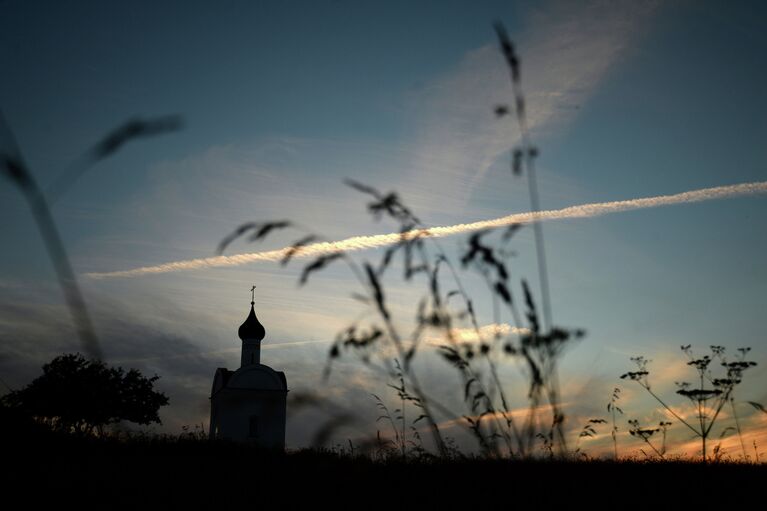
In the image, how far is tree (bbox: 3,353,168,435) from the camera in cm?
2881

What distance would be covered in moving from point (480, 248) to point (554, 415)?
1.08 m

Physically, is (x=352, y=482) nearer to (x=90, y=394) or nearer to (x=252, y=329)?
(x=90, y=394)

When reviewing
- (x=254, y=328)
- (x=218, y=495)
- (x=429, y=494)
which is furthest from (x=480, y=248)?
(x=254, y=328)

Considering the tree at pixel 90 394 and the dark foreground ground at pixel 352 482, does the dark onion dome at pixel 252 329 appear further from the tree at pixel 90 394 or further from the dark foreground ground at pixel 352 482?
the dark foreground ground at pixel 352 482

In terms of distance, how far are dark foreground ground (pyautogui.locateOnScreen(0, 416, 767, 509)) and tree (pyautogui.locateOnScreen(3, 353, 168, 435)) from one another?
21978 millimetres

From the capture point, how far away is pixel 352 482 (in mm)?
4203

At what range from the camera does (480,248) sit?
A: 391 cm

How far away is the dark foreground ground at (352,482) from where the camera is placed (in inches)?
144

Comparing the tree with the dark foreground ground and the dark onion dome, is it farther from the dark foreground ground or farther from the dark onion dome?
the dark foreground ground

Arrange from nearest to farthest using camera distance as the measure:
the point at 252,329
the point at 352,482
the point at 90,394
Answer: the point at 352,482 → the point at 90,394 → the point at 252,329

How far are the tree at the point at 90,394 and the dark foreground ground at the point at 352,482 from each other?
865 inches

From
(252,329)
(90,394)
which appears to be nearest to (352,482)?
(90,394)

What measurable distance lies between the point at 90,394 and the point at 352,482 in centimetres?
3009

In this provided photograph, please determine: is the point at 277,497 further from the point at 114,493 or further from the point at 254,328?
the point at 254,328
